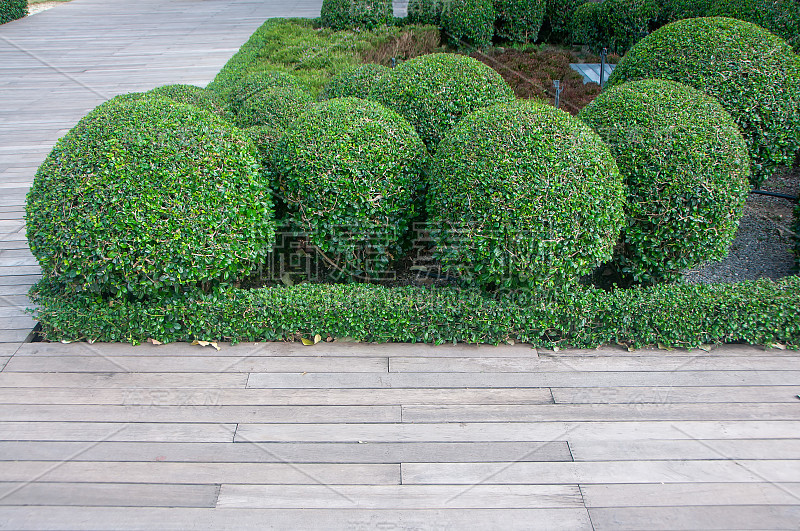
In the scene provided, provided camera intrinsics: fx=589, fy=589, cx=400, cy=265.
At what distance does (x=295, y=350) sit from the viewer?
373 centimetres

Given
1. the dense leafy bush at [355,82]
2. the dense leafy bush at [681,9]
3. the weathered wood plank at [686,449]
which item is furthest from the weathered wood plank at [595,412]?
→ the dense leafy bush at [681,9]

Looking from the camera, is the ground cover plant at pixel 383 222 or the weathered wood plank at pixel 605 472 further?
the ground cover plant at pixel 383 222

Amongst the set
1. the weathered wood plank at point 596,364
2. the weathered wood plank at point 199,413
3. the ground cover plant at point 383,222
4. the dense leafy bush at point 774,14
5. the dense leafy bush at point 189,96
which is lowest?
the weathered wood plank at point 199,413

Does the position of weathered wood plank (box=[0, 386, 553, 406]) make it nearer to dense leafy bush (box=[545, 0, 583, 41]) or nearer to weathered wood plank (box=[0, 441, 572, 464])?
weathered wood plank (box=[0, 441, 572, 464])

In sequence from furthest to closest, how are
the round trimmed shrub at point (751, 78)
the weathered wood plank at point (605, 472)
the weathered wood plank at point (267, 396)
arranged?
1. the round trimmed shrub at point (751, 78)
2. the weathered wood plank at point (267, 396)
3. the weathered wood plank at point (605, 472)

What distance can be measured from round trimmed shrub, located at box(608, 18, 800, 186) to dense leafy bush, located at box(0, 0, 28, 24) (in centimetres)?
1445

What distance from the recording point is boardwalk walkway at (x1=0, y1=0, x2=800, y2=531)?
8.77ft

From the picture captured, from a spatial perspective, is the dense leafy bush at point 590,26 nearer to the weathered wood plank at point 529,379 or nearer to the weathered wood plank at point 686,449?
the weathered wood plank at point 529,379

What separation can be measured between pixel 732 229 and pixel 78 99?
342 inches

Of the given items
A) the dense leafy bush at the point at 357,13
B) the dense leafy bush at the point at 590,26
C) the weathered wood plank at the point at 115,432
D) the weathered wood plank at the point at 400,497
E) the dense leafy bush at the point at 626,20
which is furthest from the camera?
the dense leafy bush at the point at 357,13

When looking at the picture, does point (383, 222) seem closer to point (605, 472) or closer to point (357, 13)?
point (605, 472)

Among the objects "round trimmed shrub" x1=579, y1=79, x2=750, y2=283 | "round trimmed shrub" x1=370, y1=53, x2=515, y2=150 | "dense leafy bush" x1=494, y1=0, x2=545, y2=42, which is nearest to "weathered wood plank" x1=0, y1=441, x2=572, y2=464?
"round trimmed shrub" x1=579, y1=79, x2=750, y2=283

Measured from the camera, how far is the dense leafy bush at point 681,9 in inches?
296

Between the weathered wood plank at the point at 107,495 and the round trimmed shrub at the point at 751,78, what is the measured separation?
4591 millimetres
